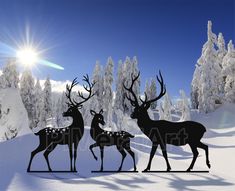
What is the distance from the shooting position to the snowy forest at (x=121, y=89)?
4172cm

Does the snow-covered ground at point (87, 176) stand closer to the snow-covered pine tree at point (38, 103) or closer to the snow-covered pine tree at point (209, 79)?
the snow-covered pine tree at point (209, 79)

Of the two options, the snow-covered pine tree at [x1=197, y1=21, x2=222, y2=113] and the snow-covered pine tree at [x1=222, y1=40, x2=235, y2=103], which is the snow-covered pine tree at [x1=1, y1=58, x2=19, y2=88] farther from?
the snow-covered pine tree at [x1=222, y1=40, x2=235, y2=103]

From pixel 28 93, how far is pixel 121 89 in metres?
17.8

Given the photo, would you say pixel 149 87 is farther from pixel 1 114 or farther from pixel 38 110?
pixel 1 114

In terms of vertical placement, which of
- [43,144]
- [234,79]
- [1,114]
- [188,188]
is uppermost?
[234,79]

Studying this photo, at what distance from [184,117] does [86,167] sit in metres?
31.6

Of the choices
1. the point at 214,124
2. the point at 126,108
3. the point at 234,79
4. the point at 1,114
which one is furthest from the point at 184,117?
the point at 1,114

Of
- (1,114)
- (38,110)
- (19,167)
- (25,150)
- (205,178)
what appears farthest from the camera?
(38,110)

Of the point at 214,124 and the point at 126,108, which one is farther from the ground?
the point at 126,108

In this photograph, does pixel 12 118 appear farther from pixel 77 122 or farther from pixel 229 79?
pixel 229 79

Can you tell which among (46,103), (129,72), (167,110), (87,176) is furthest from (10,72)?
(87,176)

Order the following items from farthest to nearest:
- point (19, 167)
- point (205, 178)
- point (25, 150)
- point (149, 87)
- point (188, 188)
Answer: point (149, 87)
point (25, 150)
point (19, 167)
point (205, 178)
point (188, 188)

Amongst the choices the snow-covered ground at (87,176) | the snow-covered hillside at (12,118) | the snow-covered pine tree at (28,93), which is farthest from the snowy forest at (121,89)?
the snow-covered ground at (87,176)

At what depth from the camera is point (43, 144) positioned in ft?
31.7
